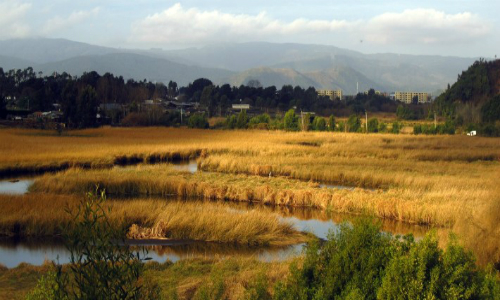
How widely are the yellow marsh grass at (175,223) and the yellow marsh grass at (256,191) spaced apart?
4.29m

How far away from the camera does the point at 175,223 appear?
698 inches

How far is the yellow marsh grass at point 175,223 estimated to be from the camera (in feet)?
56.6

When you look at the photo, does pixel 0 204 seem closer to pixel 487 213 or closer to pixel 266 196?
pixel 266 196

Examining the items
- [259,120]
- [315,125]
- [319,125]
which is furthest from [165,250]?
[259,120]

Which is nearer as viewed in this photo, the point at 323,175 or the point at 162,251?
the point at 162,251

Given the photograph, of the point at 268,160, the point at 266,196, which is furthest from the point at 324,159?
the point at 266,196


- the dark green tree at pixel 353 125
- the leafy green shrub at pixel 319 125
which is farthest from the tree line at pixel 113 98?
the dark green tree at pixel 353 125

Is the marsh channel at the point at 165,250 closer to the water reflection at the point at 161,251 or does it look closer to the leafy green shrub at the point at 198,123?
the water reflection at the point at 161,251

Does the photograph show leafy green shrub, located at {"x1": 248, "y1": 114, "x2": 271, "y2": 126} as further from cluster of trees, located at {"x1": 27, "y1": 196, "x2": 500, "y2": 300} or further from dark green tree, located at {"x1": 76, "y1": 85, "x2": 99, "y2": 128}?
cluster of trees, located at {"x1": 27, "y1": 196, "x2": 500, "y2": 300}

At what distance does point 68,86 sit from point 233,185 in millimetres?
63104

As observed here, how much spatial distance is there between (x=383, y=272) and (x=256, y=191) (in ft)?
55.9

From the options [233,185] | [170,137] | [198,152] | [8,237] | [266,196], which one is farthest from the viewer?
[170,137]

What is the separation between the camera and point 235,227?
17.4 m

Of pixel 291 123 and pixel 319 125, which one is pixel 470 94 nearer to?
pixel 319 125
